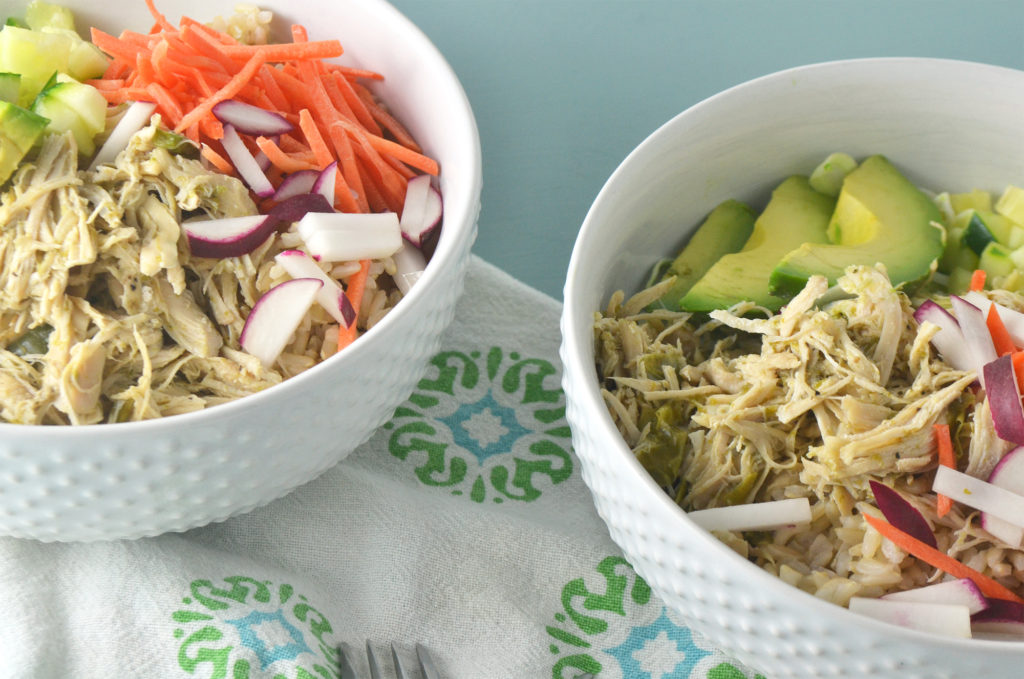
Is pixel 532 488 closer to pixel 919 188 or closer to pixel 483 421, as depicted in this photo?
pixel 483 421

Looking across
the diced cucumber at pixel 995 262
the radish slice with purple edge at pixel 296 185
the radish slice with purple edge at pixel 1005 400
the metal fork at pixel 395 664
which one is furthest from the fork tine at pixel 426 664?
the diced cucumber at pixel 995 262

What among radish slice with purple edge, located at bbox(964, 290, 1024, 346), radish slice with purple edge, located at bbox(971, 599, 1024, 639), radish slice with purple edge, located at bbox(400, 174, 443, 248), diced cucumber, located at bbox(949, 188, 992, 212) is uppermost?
diced cucumber, located at bbox(949, 188, 992, 212)

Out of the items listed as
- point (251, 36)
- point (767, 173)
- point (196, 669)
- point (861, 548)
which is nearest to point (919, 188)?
point (767, 173)

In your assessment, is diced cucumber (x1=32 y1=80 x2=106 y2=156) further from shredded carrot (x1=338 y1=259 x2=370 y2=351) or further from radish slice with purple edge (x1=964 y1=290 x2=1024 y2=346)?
radish slice with purple edge (x1=964 y1=290 x2=1024 y2=346)

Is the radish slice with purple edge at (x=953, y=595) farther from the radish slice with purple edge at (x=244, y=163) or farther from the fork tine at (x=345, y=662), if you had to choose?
the radish slice with purple edge at (x=244, y=163)

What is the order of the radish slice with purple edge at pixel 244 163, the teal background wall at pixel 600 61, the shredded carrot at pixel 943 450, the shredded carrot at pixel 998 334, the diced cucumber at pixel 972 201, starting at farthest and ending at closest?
the teal background wall at pixel 600 61
the diced cucumber at pixel 972 201
the radish slice with purple edge at pixel 244 163
the shredded carrot at pixel 998 334
the shredded carrot at pixel 943 450

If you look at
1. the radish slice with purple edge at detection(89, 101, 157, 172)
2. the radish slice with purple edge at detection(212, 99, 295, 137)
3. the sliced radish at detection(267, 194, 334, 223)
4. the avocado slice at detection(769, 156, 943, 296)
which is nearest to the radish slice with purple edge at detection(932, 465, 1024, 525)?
the avocado slice at detection(769, 156, 943, 296)
